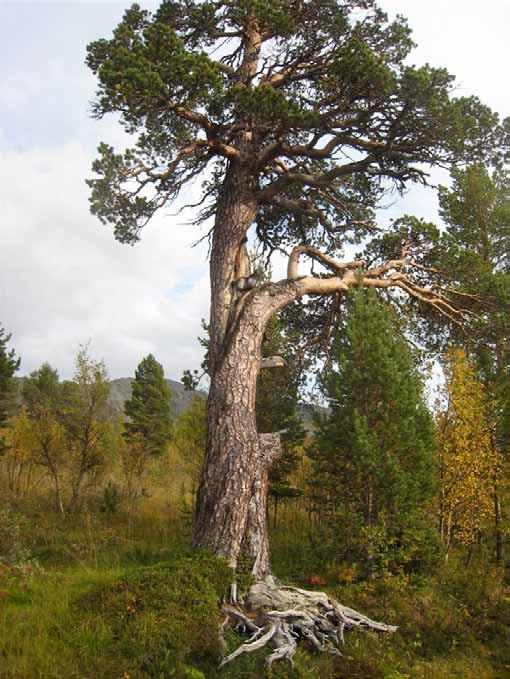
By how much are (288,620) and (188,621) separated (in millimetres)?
1452

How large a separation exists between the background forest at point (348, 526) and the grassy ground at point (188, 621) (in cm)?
2

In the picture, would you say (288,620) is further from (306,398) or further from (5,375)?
(5,375)

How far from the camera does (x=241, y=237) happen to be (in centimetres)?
923

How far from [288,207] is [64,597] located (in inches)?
309

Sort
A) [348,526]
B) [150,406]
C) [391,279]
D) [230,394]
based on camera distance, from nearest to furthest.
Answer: [230,394]
[348,526]
[391,279]
[150,406]

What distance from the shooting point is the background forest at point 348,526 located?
5.14 m

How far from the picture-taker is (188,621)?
5145 millimetres

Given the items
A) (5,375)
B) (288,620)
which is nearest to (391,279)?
(288,620)

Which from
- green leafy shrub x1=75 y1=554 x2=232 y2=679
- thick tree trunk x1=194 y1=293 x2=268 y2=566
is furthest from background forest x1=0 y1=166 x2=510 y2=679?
thick tree trunk x1=194 y1=293 x2=268 y2=566

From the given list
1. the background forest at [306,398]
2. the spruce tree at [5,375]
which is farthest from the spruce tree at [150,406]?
the background forest at [306,398]

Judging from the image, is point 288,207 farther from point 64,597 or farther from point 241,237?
point 64,597

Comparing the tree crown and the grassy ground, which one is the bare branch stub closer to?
the tree crown

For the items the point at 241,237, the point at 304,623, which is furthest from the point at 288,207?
the point at 304,623

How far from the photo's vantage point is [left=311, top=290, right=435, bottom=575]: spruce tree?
26.8ft
